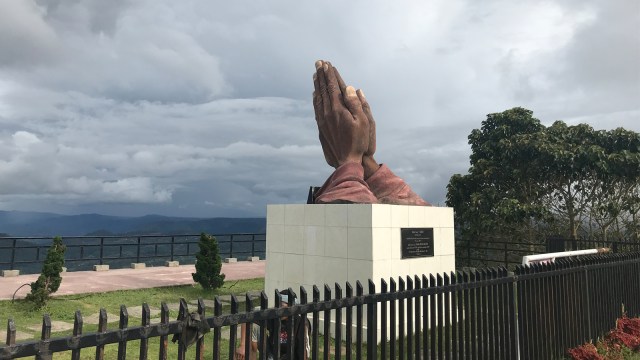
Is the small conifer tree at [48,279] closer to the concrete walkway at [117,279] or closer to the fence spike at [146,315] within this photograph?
the concrete walkway at [117,279]

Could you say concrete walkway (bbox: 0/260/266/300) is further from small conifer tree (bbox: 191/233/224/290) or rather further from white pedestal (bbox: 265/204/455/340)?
white pedestal (bbox: 265/204/455/340)

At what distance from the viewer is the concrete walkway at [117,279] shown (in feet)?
38.2

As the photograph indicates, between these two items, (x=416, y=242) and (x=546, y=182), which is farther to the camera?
(x=546, y=182)

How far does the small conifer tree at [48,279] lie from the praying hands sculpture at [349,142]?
18.0ft

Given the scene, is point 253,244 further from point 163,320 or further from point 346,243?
point 163,320

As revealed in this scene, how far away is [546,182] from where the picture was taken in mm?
16953

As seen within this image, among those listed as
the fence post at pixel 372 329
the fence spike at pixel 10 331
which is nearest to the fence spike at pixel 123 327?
the fence spike at pixel 10 331

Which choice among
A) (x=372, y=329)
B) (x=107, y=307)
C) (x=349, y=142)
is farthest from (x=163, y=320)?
(x=107, y=307)

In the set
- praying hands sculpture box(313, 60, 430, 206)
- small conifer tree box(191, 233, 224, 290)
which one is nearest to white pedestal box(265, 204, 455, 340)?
praying hands sculpture box(313, 60, 430, 206)

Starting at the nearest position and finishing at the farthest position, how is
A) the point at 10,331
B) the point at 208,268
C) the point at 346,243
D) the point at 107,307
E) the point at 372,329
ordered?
the point at 10,331 < the point at 372,329 < the point at 346,243 < the point at 107,307 < the point at 208,268

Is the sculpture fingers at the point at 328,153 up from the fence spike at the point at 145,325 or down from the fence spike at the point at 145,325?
up

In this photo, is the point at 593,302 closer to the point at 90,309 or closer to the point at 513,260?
the point at 90,309

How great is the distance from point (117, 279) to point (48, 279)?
14.6ft

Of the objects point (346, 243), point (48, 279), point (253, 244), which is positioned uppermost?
point (346, 243)
